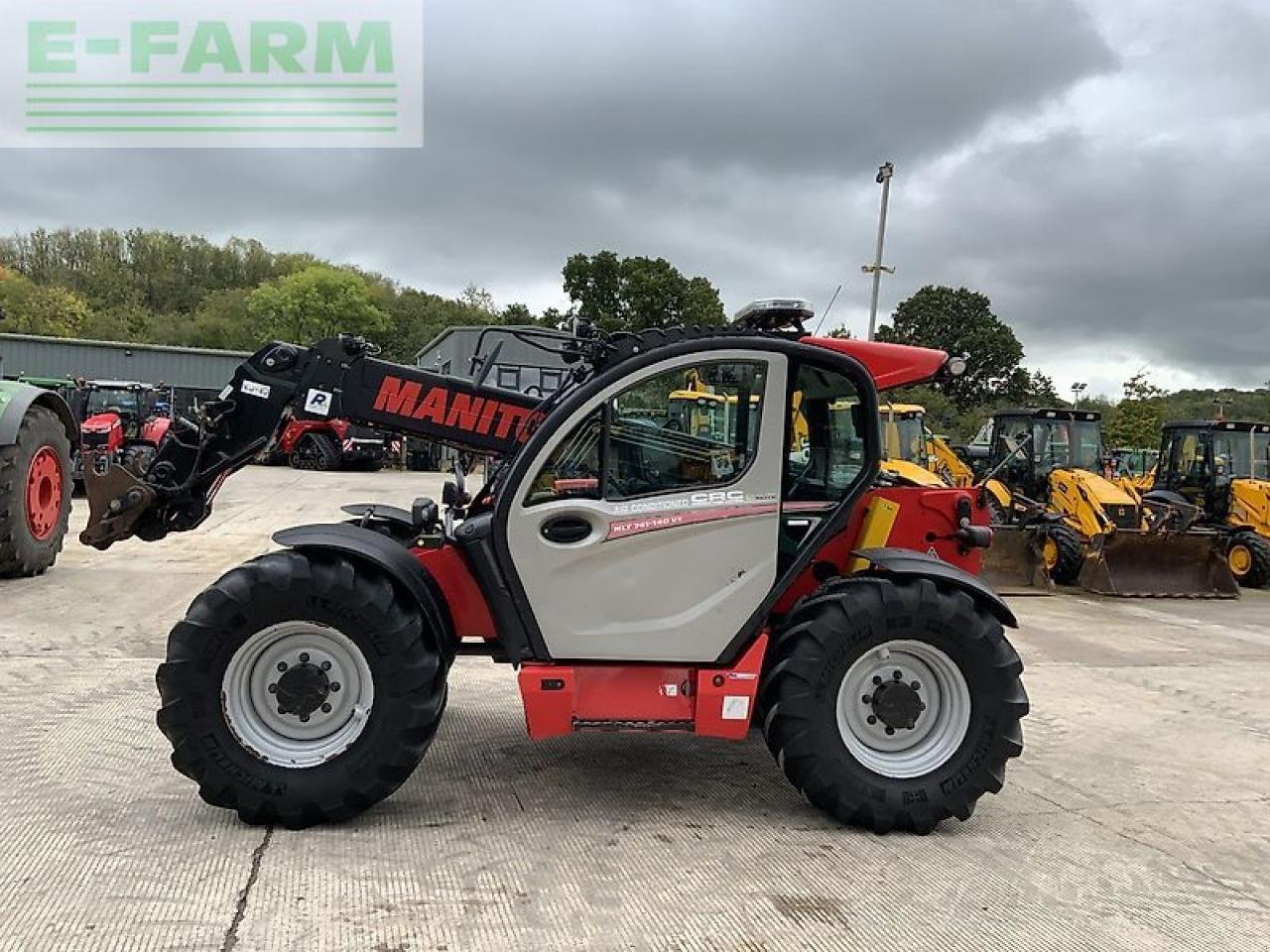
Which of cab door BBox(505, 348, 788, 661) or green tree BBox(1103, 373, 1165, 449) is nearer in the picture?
cab door BBox(505, 348, 788, 661)

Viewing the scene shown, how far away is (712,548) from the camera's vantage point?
13.1ft

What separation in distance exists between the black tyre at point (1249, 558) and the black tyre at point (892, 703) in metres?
11.6

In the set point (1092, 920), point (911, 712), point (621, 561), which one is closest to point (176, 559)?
point (621, 561)

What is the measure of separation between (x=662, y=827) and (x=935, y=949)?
121 centimetres

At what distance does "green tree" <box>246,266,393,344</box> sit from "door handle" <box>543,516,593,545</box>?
2224 inches

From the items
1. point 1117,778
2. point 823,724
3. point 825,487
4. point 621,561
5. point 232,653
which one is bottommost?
point 1117,778

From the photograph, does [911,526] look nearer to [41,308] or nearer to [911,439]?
[911,439]

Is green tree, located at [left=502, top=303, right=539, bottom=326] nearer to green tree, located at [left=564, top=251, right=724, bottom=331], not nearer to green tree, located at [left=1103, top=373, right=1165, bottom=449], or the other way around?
green tree, located at [left=564, top=251, right=724, bottom=331]

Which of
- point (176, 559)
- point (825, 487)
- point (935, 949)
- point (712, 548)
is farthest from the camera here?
point (176, 559)

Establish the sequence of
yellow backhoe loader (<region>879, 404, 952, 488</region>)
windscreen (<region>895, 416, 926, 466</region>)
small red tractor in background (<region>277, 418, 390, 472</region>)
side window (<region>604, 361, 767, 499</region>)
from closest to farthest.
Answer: side window (<region>604, 361, 767, 499</region>), yellow backhoe loader (<region>879, 404, 952, 488</region>), windscreen (<region>895, 416, 926, 466</region>), small red tractor in background (<region>277, 418, 390, 472</region>)

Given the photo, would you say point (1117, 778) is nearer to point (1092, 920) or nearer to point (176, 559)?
point (1092, 920)

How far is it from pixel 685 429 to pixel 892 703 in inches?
57.1

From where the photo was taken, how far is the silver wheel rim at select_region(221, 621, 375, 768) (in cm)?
380

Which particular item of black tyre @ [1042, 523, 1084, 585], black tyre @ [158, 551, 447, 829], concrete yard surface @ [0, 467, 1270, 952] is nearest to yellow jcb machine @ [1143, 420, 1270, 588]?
black tyre @ [1042, 523, 1084, 585]
